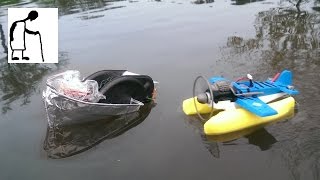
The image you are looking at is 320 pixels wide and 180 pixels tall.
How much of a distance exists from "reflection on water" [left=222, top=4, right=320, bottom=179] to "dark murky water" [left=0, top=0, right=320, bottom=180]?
3 cm

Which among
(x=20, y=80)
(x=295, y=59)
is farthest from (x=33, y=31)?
(x=295, y=59)

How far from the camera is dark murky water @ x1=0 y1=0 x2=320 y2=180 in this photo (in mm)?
7508

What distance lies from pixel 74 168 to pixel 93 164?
369 mm

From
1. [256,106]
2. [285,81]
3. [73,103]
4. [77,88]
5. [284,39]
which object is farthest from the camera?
[284,39]

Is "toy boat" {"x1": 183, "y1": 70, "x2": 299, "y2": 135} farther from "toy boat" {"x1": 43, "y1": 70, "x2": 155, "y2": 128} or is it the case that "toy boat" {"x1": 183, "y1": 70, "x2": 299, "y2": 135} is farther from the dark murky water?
A: "toy boat" {"x1": 43, "y1": 70, "x2": 155, "y2": 128}

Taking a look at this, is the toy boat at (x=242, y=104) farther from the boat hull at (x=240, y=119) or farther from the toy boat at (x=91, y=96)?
the toy boat at (x=91, y=96)

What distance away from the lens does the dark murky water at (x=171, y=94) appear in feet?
24.6

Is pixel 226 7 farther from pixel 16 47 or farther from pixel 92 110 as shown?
pixel 92 110

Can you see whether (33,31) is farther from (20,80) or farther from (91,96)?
(91,96)

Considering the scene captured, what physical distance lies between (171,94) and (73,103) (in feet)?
10.3

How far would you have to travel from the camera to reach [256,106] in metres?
8.26

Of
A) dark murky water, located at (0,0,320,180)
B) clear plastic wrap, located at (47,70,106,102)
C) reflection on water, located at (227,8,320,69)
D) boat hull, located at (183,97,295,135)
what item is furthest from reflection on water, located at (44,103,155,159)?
reflection on water, located at (227,8,320,69)

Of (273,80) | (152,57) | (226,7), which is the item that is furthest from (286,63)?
(226,7)

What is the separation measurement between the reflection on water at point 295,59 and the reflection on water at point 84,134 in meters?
2.97
